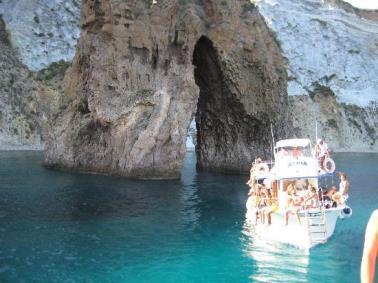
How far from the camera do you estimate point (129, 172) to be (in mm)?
45812

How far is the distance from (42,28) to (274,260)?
91031 mm

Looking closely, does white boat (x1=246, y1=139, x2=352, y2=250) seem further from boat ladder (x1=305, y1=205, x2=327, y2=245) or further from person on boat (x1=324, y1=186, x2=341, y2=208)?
person on boat (x1=324, y1=186, x2=341, y2=208)

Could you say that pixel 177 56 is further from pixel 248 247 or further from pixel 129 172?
pixel 248 247

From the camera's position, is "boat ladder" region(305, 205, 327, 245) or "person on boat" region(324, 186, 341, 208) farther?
"person on boat" region(324, 186, 341, 208)

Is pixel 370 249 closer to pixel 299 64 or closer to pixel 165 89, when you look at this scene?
pixel 165 89

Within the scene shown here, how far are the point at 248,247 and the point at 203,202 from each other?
1209cm

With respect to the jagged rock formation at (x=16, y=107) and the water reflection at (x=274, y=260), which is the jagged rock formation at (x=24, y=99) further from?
the water reflection at (x=274, y=260)

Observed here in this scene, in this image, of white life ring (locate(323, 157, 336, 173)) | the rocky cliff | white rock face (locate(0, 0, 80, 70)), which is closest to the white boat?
white life ring (locate(323, 157, 336, 173))

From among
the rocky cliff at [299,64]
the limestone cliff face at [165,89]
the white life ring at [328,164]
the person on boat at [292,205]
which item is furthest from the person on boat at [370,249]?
the rocky cliff at [299,64]

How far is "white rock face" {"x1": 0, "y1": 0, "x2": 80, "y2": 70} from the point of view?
315 feet

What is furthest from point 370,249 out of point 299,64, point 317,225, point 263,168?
point 299,64

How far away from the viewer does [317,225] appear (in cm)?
2381

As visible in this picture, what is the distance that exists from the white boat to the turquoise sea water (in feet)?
2.11

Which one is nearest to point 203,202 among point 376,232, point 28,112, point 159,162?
point 159,162
